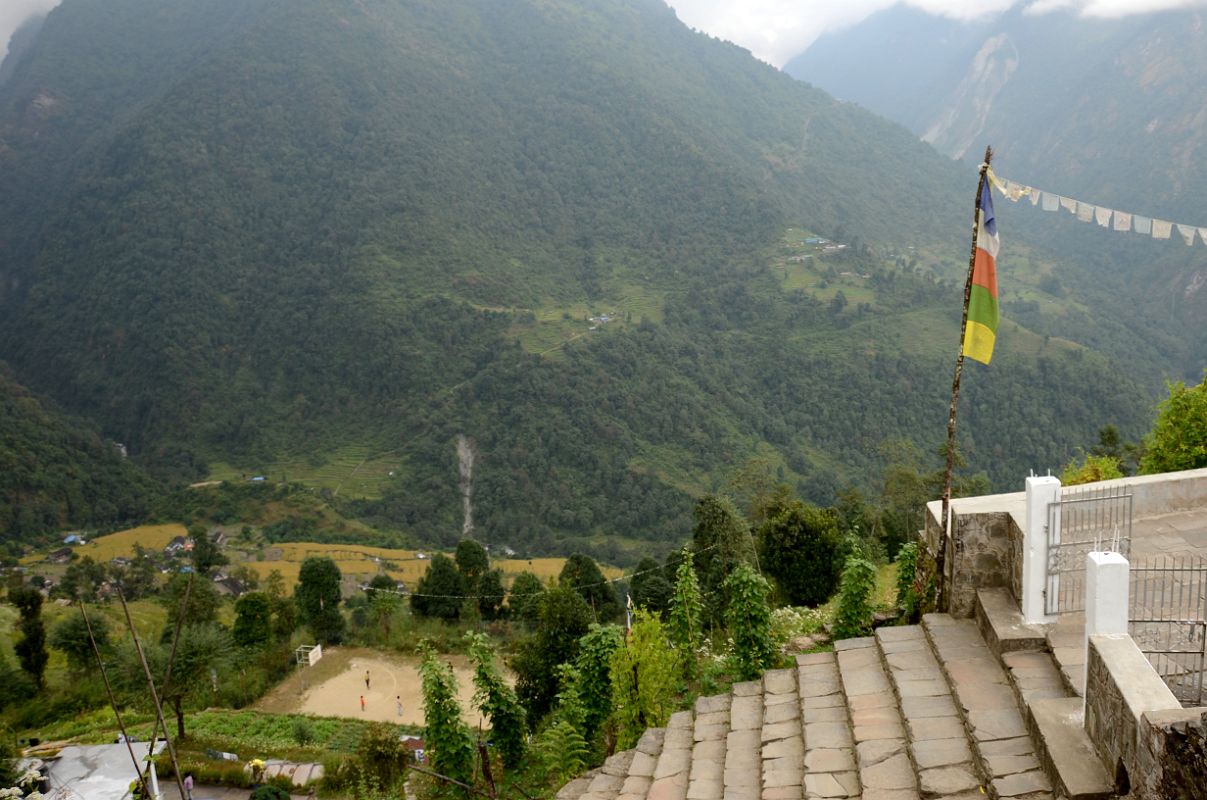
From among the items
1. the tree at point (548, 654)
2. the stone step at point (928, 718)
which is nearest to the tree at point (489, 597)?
the tree at point (548, 654)

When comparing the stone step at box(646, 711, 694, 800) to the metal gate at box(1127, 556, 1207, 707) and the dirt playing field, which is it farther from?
the dirt playing field

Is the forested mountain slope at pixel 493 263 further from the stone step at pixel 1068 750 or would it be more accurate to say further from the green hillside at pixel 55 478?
the stone step at pixel 1068 750

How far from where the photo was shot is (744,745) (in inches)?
249

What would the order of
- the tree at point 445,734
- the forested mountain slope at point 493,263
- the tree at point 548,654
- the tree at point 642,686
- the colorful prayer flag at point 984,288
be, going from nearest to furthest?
the colorful prayer flag at point 984,288 → the tree at point 642,686 → the tree at point 445,734 → the tree at point 548,654 → the forested mountain slope at point 493,263

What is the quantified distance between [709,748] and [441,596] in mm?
24213

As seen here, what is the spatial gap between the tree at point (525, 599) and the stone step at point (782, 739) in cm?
2032

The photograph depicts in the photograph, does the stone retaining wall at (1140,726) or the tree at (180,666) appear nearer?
the stone retaining wall at (1140,726)

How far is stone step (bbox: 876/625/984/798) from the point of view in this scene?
4766mm

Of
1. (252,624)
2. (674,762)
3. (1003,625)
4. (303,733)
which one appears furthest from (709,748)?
(252,624)

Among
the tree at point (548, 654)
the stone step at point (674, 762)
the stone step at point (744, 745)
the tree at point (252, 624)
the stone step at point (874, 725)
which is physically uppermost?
the stone step at point (874, 725)

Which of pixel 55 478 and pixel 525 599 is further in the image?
pixel 55 478

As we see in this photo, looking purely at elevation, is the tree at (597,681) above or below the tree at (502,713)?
above

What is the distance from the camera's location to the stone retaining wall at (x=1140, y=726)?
3229 mm

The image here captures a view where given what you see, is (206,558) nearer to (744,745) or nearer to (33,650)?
(33,650)
